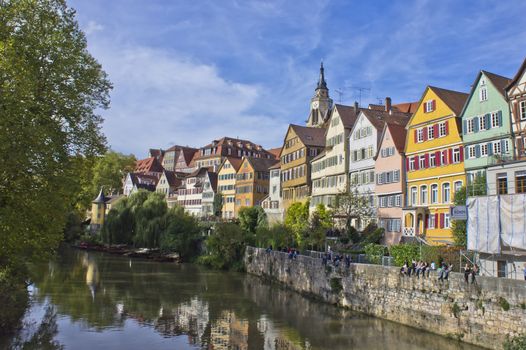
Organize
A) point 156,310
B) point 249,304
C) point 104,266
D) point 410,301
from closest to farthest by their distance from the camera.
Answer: point 410,301 < point 156,310 < point 249,304 < point 104,266

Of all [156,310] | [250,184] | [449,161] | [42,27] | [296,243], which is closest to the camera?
[42,27]

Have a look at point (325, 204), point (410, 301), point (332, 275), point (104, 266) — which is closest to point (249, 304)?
point (332, 275)

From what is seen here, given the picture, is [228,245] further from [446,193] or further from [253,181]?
[446,193]

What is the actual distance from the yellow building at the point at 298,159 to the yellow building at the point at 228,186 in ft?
53.4

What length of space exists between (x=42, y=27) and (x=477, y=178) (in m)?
25.2

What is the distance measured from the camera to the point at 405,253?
27.5 metres

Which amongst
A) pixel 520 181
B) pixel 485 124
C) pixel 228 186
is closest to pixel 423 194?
pixel 485 124

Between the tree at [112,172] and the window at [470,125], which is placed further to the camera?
the tree at [112,172]

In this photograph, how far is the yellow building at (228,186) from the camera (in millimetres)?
75562

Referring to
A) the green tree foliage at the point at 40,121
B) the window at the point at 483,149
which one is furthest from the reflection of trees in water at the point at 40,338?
the window at the point at 483,149

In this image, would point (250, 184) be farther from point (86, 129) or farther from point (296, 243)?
point (86, 129)

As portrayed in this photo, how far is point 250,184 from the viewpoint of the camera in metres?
70.8

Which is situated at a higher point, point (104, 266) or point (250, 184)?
point (250, 184)

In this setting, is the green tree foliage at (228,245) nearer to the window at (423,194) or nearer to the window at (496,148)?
the window at (423,194)
